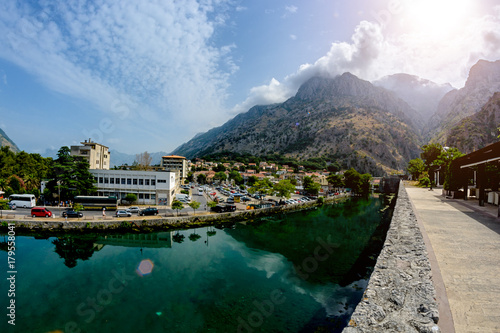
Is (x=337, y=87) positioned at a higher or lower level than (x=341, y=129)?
higher

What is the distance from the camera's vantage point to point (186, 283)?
12.9 metres

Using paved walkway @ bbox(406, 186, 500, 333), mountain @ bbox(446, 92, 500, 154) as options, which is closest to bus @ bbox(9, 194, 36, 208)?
paved walkway @ bbox(406, 186, 500, 333)

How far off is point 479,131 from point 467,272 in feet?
346

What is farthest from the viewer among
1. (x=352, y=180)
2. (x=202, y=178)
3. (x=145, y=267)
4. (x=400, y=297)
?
(x=202, y=178)

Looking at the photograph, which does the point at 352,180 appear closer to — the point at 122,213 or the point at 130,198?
the point at 130,198

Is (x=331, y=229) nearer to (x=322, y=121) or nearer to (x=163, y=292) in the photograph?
(x=163, y=292)

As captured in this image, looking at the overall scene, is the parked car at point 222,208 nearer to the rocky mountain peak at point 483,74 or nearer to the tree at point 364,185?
the tree at point 364,185

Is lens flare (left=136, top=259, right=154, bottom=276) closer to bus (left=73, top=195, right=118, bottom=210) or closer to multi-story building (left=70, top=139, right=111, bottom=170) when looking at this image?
bus (left=73, top=195, right=118, bottom=210)

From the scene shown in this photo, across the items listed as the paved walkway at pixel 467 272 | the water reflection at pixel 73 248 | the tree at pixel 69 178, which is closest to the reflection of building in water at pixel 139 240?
the water reflection at pixel 73 248

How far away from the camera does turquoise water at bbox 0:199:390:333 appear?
9.78 meters

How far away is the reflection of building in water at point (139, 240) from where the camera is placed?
64.2 feet

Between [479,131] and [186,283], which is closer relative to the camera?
[186,283]

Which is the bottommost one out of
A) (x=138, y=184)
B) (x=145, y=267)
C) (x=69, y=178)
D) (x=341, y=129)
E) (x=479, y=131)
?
(x=145, y=267)

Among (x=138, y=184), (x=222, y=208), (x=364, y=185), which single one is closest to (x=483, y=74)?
(x=364, y=185)
